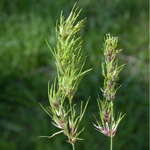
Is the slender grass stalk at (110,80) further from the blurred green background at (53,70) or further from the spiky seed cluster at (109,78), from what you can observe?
the blurred green background at (53,70)

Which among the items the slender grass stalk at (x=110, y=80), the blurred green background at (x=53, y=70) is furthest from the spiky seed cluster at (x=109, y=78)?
Result: the blurred green background at (x=53, y=70)

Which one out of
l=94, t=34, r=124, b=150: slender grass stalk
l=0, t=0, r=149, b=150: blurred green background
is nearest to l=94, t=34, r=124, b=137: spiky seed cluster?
l=94, t=34, r=124, b=150: slender grass stalk

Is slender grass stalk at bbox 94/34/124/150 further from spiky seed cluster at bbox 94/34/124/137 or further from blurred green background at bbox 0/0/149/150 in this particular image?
blurred green background at bbox 0/0/149/150

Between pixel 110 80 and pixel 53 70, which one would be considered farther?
pixel 53 70

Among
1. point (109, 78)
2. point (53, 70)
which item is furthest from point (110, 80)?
point (53, 70)

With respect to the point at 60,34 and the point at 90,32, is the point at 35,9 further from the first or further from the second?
the point at 60,34

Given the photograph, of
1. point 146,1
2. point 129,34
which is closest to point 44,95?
point 129,34

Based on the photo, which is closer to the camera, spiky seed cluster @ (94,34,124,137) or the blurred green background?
spiky seed cluster @ (94,34,124,137)

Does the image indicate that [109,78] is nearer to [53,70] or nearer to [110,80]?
[110,80]
